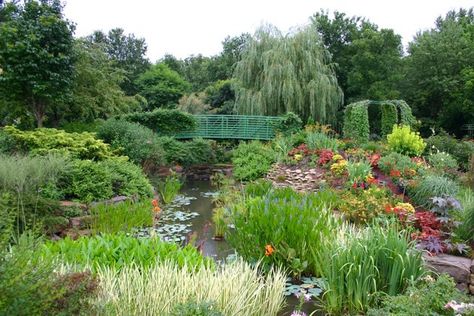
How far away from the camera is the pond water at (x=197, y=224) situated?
5.51 metres

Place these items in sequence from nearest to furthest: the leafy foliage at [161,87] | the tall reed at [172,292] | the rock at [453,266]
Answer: the tall reed at [172,292] < the rock at [453,266] < the leafy foliage at [161,87]

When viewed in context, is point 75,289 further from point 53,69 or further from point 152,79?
point 152,79

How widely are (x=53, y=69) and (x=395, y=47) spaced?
684 inches

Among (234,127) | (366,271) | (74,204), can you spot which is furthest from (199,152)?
(366,271)

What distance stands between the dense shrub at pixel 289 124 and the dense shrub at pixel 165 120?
12.2ft

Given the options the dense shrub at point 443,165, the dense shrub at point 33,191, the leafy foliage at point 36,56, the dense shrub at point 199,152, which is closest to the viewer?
the dense shrub at point 33,191

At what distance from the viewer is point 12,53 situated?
10.1m

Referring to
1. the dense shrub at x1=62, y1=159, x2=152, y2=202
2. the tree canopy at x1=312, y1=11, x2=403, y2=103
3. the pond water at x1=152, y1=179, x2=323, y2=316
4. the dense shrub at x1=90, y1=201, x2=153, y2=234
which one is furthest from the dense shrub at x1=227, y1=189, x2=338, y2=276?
the tree canopy at x1=312, y1=11, x2=403, y2=103

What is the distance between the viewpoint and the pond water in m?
5.51

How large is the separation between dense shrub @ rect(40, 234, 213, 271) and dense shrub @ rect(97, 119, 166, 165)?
7.06m

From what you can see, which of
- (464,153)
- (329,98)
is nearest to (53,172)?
(464,153)

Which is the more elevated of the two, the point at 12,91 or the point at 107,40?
the point at 107,40

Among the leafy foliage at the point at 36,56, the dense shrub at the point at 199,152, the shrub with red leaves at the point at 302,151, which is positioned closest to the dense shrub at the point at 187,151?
the dense shrub at the point at 199,152

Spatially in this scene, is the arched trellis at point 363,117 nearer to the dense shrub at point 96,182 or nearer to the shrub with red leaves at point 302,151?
the shrub with red leaves at point 302,151
